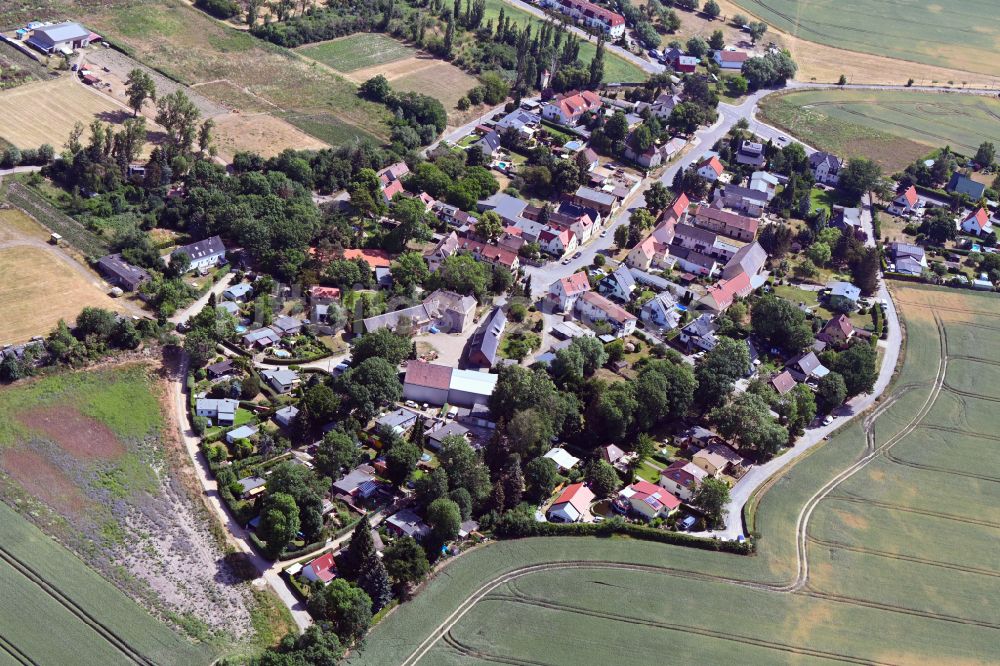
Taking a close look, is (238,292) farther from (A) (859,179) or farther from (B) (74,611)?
(A) (859,179)

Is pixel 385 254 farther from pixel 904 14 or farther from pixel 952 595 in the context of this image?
pixel 904 14

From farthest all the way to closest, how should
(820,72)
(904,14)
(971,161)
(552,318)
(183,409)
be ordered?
(904,14) → (820,72) → (971,161) → (552,318) → (183,409)

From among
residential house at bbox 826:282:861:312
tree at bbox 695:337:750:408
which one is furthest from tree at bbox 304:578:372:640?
residential house at bbox 826:282:861:312

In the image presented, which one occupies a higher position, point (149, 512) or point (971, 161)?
point (971, 161)

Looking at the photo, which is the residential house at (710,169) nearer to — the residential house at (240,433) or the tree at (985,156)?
the tree at (985,156)

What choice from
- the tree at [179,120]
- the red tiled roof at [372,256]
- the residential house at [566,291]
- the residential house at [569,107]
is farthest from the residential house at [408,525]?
the residential house at [569,107]

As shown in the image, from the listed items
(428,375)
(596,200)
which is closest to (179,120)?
(596,200)

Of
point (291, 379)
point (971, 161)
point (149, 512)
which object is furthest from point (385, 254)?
point (971, 161)
